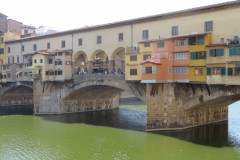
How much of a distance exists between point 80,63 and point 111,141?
75.6 feet

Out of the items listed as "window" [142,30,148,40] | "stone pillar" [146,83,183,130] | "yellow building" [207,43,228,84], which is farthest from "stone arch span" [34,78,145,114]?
"yellow building" [207,43,228,84]

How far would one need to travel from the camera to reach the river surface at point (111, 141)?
30172 mm

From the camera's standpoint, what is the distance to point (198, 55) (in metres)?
35.4

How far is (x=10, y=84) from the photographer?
66625 mm

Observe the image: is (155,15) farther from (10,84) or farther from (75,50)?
(10,84)

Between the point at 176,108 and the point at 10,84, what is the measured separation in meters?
40.8

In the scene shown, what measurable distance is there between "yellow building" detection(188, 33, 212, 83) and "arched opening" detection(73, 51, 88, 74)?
22486 millimetres

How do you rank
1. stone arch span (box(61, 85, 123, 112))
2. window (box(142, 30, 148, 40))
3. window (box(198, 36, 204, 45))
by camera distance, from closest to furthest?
window (box(198, 36, 204, 45))
window (box(142, 30, 148, 40))
stone arch span (box(61, 85, 123, 112))

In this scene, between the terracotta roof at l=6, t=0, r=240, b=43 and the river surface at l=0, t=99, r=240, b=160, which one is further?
the terracotta roof at l=6, t=0, r=240, b=43

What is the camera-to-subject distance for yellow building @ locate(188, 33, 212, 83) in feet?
114

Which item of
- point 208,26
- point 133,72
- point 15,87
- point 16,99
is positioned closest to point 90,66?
point 133,72

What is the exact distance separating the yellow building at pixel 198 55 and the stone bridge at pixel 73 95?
51.8 feet

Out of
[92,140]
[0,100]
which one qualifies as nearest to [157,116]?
[92,140]

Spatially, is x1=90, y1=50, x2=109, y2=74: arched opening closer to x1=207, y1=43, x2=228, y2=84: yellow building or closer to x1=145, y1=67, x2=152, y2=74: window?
x1=145, y1=67, x2=152, y2=74: window
